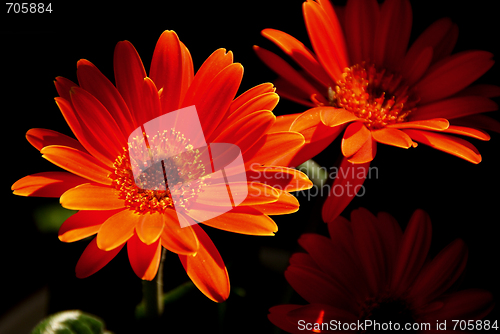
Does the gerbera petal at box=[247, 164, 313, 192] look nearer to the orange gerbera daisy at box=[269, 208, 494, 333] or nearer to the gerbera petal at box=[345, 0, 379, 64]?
the orange gerbera daisy at box=[269, 208, 494, 333]

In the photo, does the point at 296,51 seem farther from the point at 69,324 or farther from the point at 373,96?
the point at 69,324

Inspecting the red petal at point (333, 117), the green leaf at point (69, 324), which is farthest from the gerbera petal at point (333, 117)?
the green leaf at point (69, 324)

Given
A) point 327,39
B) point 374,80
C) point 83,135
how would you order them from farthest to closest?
point 374,80 → point 327,39 → point 83,135

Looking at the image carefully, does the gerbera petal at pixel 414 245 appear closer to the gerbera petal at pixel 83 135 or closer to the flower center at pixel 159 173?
the flower center at pixel 159 173

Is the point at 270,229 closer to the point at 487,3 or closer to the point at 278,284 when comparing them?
the point at 278,284

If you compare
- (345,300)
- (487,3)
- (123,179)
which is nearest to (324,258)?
(345,300)

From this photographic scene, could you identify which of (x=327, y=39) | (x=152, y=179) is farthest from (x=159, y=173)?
(x=327, y=39)

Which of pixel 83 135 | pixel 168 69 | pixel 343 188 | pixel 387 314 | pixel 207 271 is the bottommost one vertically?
pixel 387 314
